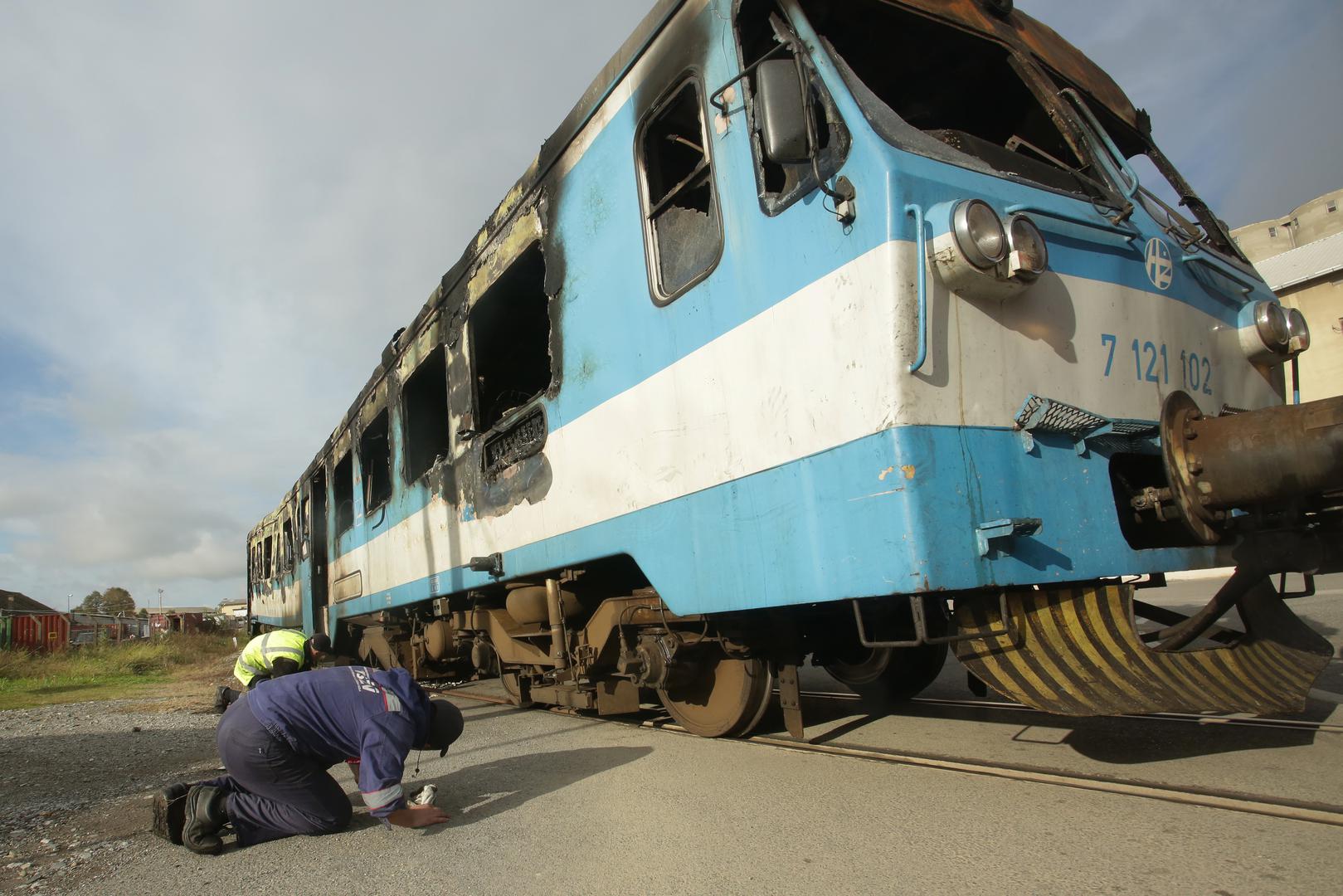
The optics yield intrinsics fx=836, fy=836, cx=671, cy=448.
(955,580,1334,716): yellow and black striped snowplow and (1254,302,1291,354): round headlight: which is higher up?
(1254,302,1291,354): round headlight

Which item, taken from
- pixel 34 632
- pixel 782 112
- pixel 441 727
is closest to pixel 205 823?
pixel 441 727

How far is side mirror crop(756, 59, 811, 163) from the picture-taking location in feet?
9.74

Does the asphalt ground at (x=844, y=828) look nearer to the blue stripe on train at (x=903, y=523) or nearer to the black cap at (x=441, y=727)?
the black cap at (x=441, y=727)

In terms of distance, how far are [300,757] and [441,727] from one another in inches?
23.4

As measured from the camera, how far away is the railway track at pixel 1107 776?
2727 millimetres

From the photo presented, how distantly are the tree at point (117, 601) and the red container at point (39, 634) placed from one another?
2737 inches

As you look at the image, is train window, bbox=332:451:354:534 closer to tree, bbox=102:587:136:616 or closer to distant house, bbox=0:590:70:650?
distant house, bbox=0:590:70:650

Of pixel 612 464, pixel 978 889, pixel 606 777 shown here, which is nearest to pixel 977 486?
pixel 978 889

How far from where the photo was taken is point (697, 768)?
4043mm

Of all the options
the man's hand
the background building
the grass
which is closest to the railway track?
the man's hand

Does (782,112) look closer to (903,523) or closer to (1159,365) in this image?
(903,523)

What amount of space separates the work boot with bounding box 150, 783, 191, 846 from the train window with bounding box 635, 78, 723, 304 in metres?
3.05

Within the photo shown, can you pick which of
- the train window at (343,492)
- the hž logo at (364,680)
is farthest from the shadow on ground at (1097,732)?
the train window at (343,492)

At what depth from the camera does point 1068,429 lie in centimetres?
306
